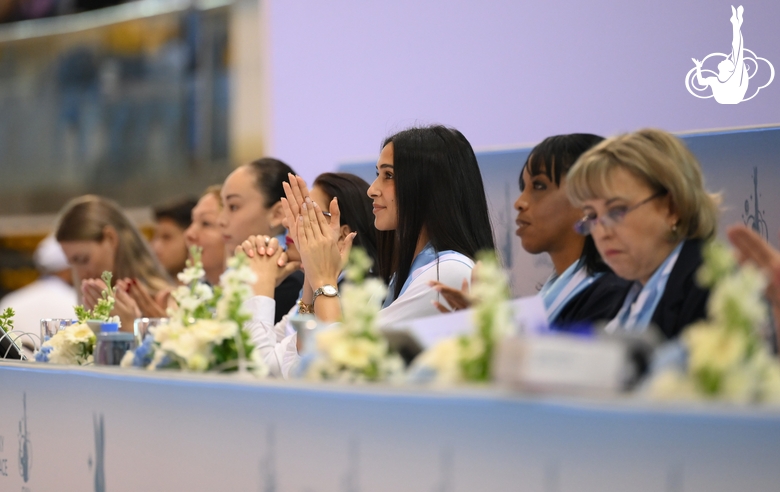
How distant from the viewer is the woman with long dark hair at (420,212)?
95.6 inches

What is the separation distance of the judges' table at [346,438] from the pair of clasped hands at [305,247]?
0.77 m

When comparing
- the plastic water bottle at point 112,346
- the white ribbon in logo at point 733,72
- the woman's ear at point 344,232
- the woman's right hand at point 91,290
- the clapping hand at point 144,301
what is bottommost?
the clapping hand at point 144,301

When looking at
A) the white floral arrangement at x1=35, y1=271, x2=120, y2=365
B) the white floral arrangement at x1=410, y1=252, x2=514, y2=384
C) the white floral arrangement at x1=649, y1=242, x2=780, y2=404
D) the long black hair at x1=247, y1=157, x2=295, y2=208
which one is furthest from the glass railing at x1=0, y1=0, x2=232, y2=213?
the white floral arrangement at x1=649, y1=242, x2=780, y2=404

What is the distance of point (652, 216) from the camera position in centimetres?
172

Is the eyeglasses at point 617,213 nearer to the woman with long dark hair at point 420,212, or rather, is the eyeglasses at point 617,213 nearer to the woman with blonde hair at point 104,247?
the woman with long dark hair at point 420,212

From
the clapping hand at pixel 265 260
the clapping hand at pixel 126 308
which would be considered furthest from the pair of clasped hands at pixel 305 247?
the clapping hand at pixel 126 308

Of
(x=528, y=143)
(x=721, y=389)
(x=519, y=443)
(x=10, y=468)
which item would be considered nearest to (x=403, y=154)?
(x=528, y=143)

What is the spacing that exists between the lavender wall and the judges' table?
1.52m

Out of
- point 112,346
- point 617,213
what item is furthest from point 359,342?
point 112,346

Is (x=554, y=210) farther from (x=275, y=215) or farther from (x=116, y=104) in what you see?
(x=116, y=104)

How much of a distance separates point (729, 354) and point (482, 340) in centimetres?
31

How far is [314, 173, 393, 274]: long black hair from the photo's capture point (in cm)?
297

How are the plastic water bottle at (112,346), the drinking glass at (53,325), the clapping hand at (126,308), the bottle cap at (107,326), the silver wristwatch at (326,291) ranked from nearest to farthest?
1. the plastic water bottle at (112,346)
2. the bottle cap at (107,326)
3. the drinking glass at (53,325)
4. the silver wristwatch at (326,291)
5. the clapping hand at (126,308)

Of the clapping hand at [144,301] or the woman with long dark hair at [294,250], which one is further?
the clapping hand at [144,301]
